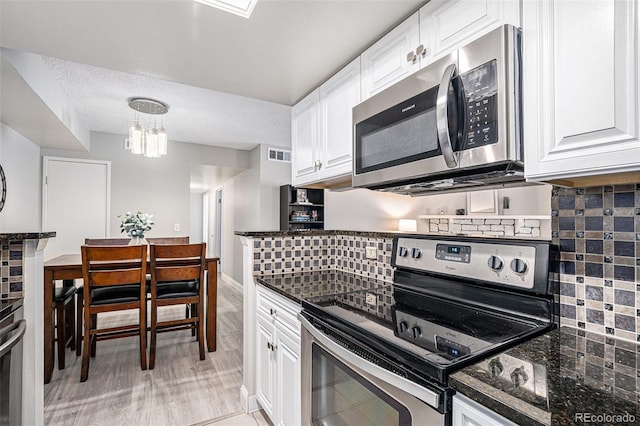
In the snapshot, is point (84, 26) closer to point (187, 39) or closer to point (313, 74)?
point (187, 39)

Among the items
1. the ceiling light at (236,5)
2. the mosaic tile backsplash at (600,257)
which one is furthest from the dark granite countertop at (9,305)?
the mosaic tile backsplash at (600,257)

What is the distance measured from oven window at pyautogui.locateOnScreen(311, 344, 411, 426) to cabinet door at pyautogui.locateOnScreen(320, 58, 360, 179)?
0.95 metres

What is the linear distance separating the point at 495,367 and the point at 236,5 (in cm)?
157

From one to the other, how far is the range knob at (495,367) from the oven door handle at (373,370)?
14 centimetres

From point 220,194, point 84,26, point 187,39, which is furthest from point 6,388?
point 220,194

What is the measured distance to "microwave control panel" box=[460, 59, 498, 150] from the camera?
94cm

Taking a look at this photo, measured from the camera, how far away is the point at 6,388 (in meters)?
1.37

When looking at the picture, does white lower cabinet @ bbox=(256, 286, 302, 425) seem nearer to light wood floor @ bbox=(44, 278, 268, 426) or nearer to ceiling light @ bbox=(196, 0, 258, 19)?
light wood floor @ bbox=(44, 278, 268, 426)

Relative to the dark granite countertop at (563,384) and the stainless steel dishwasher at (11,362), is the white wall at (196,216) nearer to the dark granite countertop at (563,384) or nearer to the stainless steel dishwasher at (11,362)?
the stainless steel dishwasher at (11,362)

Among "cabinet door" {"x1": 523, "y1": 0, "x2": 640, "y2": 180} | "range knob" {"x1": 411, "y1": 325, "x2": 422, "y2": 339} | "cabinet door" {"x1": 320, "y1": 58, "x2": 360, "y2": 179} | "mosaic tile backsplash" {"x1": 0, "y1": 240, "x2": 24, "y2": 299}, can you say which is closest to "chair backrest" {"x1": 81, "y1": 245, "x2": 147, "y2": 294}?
"mosaic tile backsplash" {"x1": 0, "y1": 240, "x2": 24, "y2": 299}

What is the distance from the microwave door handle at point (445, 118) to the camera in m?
1.00

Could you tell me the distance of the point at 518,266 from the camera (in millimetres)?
1114

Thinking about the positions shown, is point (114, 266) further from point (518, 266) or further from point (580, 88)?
point (580, 88)

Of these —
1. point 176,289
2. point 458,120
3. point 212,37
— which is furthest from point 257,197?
point 458,120
